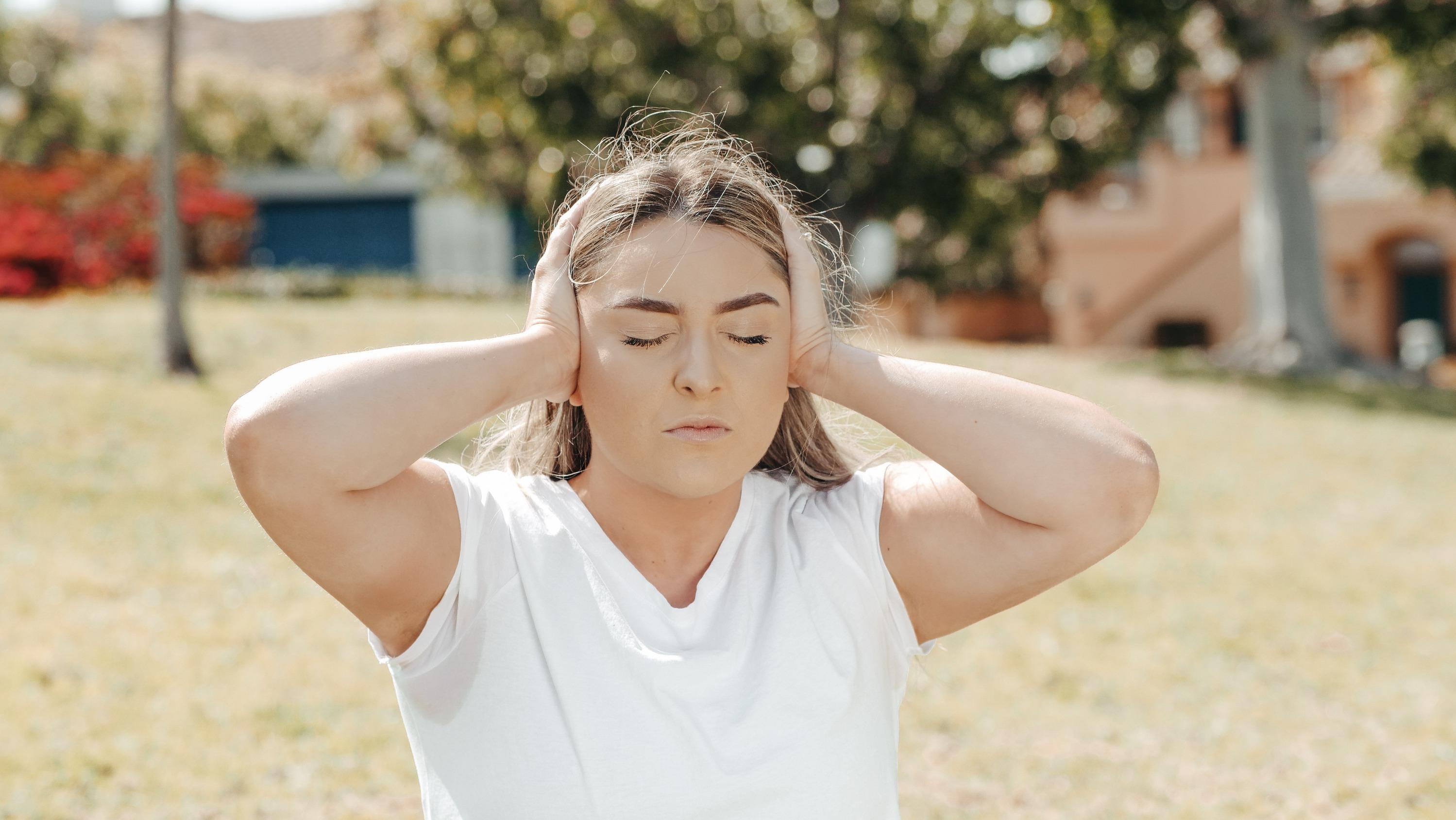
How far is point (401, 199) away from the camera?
28047 millimetres

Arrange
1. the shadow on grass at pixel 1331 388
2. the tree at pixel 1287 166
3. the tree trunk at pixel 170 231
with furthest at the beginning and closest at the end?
the tree at pixel 1287 166
the shadow on grass at pixel 1331 388
the tree trunk at pixel 170 231

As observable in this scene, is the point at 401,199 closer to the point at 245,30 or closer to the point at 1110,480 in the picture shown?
the point at 245,30

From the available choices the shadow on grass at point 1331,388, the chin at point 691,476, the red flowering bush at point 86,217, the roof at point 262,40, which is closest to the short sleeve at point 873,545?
the chin at point 691,476

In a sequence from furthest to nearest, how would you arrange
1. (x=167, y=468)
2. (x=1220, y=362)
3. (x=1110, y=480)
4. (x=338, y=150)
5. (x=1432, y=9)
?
Result: (x=338, y=150), (x=1220, y=362), (x=1432, y=9), (x=167, y=468), (x=1110, y=480)

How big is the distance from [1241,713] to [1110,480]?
386 centimetres

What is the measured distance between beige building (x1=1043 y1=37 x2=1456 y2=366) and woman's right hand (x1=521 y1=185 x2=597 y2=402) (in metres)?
24.3

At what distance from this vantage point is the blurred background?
4898 millimetres

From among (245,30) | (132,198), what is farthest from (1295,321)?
(245,30)

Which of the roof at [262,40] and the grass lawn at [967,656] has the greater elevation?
the roof at [262,40]

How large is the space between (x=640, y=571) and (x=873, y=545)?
396 millimetres

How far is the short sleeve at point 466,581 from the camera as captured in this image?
6.44 feet

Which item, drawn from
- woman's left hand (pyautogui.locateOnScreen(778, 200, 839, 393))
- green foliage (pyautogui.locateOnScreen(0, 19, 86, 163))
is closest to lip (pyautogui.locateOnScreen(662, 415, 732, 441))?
woman's left hand (pyautogui.locateOnScreen(778, 200, 839, 393))

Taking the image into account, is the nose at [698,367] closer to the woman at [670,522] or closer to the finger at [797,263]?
the woman at [670,522]

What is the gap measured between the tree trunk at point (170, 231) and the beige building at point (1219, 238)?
1894cm
